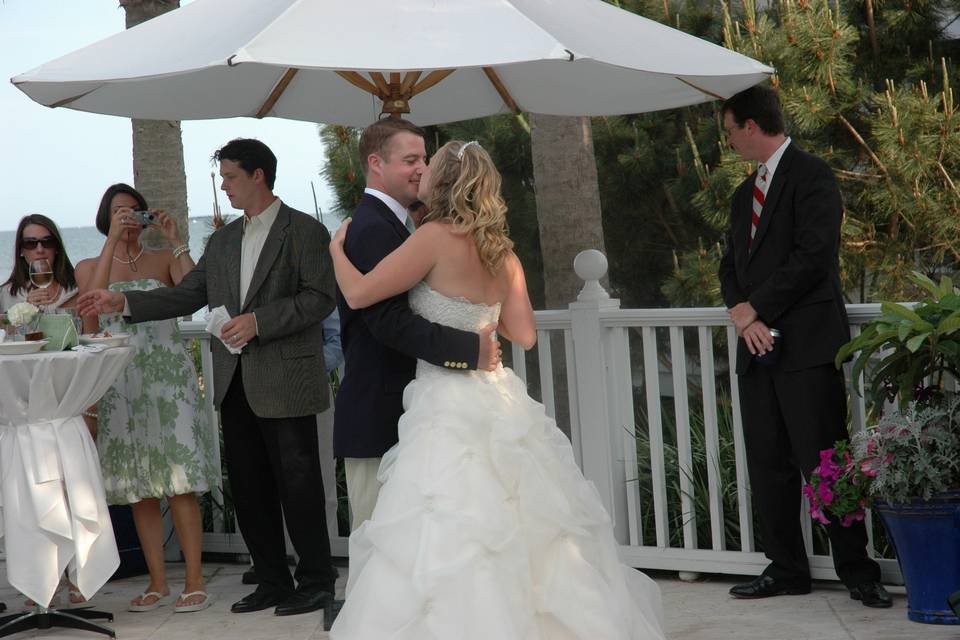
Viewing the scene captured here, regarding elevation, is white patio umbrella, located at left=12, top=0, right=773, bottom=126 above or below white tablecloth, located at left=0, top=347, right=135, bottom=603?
above

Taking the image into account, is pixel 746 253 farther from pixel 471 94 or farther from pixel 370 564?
pixel 370 564

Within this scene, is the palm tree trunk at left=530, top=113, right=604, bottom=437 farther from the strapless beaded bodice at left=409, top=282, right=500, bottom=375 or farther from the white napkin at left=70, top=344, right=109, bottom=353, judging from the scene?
the strapless beaded bodice at left=409, top=282, right=500, bottom=375

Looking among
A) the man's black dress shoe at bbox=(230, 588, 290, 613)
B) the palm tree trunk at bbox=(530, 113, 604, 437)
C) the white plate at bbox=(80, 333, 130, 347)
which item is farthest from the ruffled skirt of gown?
the palm tree trunk at bbox=(530, 113, 604, 437)

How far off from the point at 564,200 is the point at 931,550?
308 cm

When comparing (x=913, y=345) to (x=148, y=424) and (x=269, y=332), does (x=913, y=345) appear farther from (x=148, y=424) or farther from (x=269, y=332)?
(x=148, y=424)

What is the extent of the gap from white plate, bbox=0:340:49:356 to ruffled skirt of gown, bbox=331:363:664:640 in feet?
5.02

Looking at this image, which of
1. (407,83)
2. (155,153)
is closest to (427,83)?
(407,83)

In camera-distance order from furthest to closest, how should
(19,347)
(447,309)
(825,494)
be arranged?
(19,347)
(825,494)
(447,309)

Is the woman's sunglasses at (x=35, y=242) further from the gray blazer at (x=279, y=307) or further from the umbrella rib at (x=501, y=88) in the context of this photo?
the umbrella rib at (x=501, y=88)

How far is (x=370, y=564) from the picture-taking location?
3240 mm

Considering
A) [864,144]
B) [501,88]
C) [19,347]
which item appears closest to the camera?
[19,347]

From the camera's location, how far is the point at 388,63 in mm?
3236

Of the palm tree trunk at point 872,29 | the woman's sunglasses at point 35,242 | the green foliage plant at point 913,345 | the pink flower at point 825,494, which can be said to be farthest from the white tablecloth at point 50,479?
the palm tree trunk at point 872,29

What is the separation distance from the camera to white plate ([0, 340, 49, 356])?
4.09 metres
